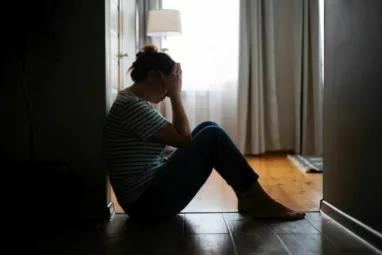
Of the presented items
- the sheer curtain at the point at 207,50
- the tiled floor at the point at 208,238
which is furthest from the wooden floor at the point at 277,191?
the sheer curtain at the point at 207,50

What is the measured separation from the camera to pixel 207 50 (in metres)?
4.25

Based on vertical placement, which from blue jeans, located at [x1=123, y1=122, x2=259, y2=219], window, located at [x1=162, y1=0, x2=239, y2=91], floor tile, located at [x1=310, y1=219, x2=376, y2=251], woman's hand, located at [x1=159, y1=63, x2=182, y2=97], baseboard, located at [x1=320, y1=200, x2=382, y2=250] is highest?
window, located at [x1=162, y1=0, x2=239, y2=91]

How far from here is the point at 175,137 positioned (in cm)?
→ 163

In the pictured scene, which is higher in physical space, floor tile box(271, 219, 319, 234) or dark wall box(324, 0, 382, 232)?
dark wall box(324, 0, 382, 232)

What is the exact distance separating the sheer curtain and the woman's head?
2488 mm

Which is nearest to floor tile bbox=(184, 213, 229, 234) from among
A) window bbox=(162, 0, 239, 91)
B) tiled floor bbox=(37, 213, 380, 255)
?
tiled floor bbox=(37, 213, 380, 255)

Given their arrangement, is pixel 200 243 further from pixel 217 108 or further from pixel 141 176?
pixel 217 108

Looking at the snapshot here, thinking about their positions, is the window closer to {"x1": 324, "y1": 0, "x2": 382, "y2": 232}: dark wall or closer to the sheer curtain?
the sheer curtain

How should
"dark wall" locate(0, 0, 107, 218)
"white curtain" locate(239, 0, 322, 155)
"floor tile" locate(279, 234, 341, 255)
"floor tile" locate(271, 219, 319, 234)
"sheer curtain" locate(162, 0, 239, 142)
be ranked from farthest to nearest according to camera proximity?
Answer: "sheer curtain" locate(162, 0, 239, 142)
"white curtain" locate(239, 0, 322, 155)
"dark wall" locate(0, 0, 107, 218)
"floor tile" locate(271, 219, 319, 234)
"floor tile" locate(279, 234, 341, 255)

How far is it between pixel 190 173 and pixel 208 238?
294mm

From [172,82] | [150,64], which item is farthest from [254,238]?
[150,64]

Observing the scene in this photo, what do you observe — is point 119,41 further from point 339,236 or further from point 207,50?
point 339,236

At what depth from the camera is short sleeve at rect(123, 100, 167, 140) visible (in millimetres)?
1612

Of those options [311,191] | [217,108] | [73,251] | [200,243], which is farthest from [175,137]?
[217,108]
